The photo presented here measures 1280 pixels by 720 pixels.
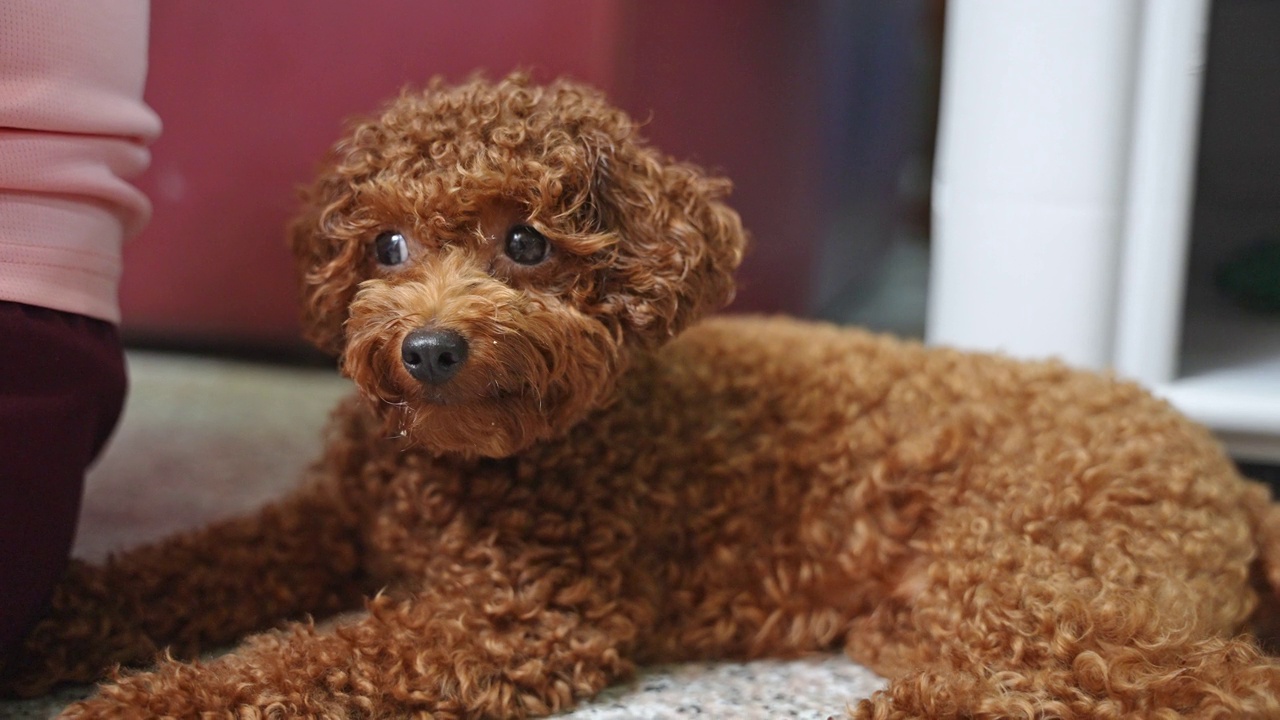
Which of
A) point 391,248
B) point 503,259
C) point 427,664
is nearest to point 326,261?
point 391,248

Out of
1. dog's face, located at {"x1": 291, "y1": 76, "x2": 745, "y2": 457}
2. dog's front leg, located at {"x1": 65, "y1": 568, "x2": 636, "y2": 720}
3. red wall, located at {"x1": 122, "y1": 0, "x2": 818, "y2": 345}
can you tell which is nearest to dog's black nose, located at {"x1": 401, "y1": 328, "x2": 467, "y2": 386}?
dog's face, located at {"x1": 291, "y1": 76, "x2": 745, "y2": 457}

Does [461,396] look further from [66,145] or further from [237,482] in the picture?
[237,482]

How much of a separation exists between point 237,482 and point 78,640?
673 mm

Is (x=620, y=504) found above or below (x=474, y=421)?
below

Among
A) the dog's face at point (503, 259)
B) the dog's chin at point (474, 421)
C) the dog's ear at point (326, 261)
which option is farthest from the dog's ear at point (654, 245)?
the dog's ear at point (326, 261)

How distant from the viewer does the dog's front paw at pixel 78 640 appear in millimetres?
1195

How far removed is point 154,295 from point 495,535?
1325 millimetres

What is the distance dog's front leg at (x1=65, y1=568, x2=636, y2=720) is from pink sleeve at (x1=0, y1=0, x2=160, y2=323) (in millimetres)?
415

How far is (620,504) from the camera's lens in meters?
1.31

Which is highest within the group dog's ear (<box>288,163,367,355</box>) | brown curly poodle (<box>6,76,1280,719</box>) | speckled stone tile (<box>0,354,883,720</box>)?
dog's ear (<box>288,163,367,355</box>)

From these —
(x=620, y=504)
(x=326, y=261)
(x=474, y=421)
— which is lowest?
(x=620, y=504)

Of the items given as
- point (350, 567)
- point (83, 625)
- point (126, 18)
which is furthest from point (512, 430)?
point (126, 18)

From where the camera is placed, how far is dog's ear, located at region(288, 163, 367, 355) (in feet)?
4.08

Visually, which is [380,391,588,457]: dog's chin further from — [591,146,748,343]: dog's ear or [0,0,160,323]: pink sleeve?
[0,0,160,323]: pink sleeve
